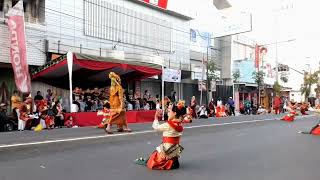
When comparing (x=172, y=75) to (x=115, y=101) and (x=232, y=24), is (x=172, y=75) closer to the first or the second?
(x=232, y=24)

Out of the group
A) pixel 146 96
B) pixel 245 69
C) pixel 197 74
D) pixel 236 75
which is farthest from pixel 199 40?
pixel 146 96

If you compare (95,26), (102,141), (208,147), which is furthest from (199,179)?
(95,26)

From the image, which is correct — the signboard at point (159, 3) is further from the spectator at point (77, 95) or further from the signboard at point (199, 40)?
the spectator at point (77, 95)

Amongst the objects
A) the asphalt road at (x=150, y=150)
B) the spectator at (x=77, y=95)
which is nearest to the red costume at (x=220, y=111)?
the spectator at (x=77, y=95)

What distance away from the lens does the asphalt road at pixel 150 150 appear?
826 cm

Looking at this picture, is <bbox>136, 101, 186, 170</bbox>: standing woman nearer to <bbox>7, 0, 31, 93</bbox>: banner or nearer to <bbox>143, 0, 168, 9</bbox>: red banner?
<bbox>7, 0, 31, 93</bbox>: banner

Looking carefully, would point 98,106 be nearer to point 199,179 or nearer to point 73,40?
point 73,40

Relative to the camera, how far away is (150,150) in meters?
11.9

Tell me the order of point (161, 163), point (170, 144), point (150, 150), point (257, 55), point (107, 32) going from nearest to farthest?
1. point (170, 144)
2. point (161, 163)
3. point (150, 150)
4. point (107, 32)
5. point (257, 55)

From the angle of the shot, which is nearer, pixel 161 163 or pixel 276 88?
pixel 161 163

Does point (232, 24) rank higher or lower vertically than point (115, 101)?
higher

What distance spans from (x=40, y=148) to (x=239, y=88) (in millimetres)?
37519

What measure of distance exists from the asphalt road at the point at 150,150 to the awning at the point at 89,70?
8489 millimetres

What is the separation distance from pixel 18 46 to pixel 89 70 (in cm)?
483
